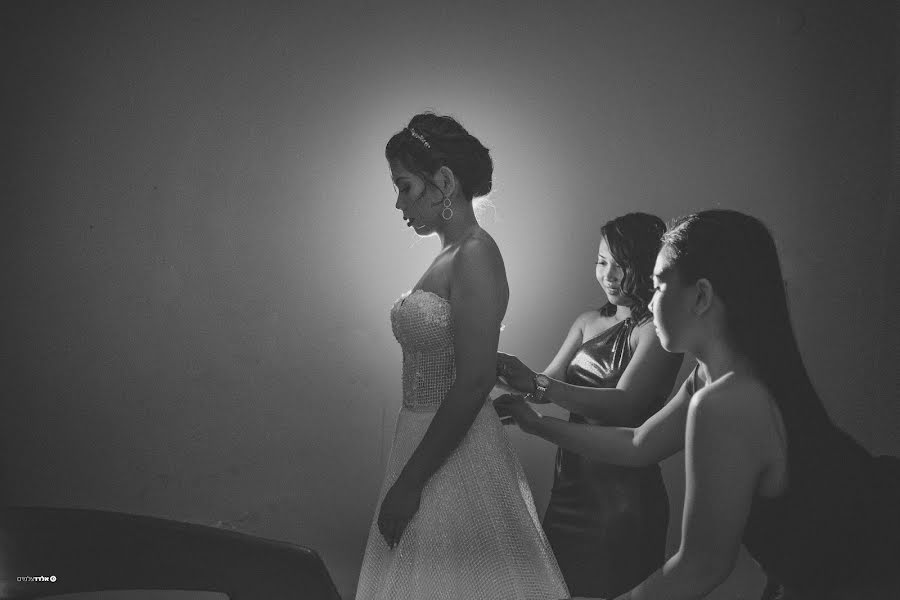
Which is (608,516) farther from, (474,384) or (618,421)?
(474,384)

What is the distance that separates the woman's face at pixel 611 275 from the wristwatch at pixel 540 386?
357 millimetres

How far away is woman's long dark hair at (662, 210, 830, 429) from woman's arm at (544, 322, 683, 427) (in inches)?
35.0

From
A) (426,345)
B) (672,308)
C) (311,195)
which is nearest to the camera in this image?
(672,308)

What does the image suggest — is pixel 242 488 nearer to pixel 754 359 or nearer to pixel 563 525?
pixel 563 525

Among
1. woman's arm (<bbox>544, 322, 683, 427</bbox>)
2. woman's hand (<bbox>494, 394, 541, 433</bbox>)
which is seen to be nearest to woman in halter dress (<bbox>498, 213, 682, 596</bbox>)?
woman's arm (<bbox>544, 322, 683, 427</bbox>)

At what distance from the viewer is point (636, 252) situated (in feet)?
6.52

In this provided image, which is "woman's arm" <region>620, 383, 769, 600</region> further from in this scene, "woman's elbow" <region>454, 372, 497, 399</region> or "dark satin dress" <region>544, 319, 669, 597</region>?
"dark satin dress" <region>544, 319, 669, 597</region>

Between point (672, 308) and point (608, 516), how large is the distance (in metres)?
1.08

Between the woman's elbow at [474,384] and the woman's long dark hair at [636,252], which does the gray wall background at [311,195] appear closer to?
the woman's long dark hair at [636,252]

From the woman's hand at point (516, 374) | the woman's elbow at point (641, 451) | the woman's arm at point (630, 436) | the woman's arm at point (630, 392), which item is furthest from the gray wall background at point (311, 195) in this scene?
the woman's elbow at point (641, 451)

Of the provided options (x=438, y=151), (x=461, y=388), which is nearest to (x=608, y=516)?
→ (x=461, y=388)

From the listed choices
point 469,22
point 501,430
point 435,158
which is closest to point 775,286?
point 501,430

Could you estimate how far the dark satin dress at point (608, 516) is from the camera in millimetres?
1954

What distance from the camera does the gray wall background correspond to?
2.73m
